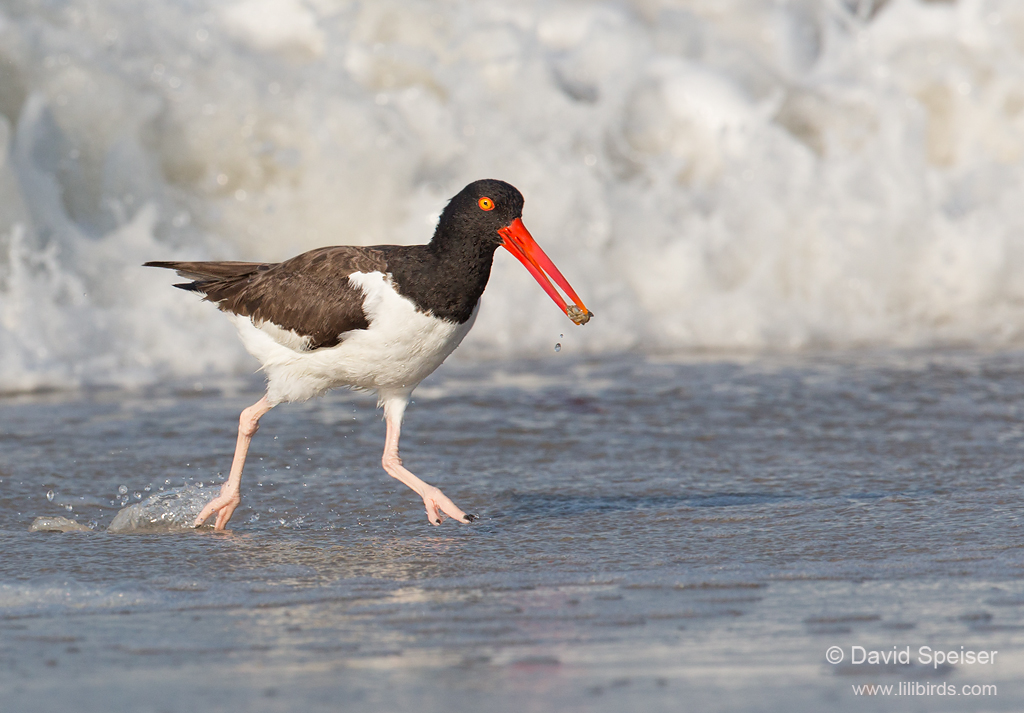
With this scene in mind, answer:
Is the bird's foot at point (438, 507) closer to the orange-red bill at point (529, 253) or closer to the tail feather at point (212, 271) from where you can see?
the orange-red bill at point (529, 253)

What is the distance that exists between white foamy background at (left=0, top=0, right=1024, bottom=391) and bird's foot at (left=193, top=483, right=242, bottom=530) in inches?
121

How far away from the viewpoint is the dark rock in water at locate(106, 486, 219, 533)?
512cm

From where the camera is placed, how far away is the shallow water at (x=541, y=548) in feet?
10.9

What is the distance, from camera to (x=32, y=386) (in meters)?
7.70

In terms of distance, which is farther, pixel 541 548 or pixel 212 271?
pixel 212 271

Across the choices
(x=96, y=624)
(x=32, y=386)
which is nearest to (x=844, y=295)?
(x=32, y=386)

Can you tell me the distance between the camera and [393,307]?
515cm

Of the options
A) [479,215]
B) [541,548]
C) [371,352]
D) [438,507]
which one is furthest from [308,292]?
[541,548]

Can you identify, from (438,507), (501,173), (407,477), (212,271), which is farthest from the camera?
(501,173)

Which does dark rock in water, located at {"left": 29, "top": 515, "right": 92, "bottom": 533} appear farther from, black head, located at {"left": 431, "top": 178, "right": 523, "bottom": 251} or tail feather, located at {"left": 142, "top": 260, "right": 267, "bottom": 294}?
black head, located at {"left": 431, "top": 178, "right": 523, "bottom": 251}

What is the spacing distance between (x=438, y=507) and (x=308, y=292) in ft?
3.43

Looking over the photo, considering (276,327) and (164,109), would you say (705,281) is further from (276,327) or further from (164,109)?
(276,327)

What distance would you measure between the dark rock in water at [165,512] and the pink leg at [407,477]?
2.49 ft

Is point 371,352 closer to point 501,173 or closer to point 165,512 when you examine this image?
point 165,512
